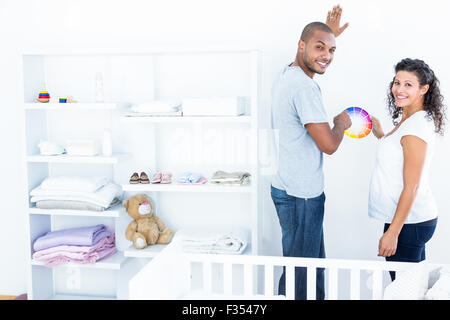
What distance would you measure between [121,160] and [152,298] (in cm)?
119

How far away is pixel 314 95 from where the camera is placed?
190 centimetres

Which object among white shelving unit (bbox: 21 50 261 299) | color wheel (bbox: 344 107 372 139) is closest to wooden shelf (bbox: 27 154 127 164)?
white shelving unit (bbox: 21 50 261 299)

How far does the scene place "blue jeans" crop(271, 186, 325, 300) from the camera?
6.64 feet

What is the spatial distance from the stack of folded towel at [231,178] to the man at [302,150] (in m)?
0.35

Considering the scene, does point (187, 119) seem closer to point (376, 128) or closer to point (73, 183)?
point (73, 183)

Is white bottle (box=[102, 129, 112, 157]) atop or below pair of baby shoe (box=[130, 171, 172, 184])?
atop

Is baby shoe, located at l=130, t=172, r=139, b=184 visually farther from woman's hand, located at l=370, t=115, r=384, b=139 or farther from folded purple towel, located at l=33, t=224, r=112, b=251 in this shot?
woman's hand, located at l=370, t=115, r=384, b=139

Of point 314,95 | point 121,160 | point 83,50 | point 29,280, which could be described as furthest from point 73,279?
point 314,95

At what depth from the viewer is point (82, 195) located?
8.24ft

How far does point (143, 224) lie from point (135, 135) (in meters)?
0.49

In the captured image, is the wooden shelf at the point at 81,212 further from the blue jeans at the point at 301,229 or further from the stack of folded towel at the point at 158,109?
the blue jeans at the point at 301,229

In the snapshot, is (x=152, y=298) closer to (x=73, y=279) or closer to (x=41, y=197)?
(x=41, y=197)

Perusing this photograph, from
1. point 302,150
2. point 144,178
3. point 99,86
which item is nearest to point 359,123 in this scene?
point 302,150

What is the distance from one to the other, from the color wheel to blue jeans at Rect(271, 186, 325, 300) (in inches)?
17.2
